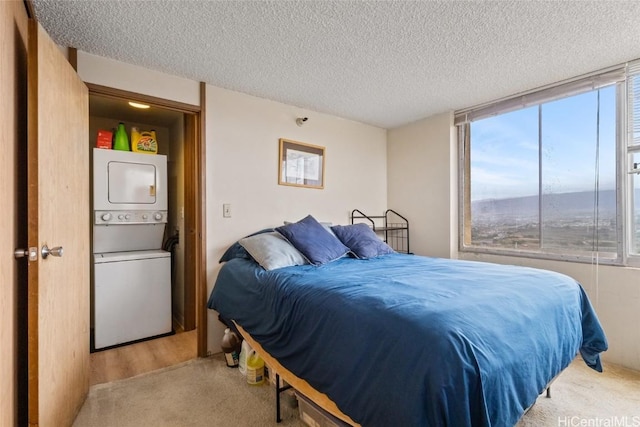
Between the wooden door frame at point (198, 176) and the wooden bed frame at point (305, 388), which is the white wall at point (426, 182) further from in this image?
the wooden door frame at point (198, 176)

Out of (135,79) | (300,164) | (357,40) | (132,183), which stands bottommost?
(132,183)

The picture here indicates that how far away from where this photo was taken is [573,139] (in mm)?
2539

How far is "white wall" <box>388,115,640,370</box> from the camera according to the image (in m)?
2.22

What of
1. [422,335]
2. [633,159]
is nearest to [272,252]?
[422,335]

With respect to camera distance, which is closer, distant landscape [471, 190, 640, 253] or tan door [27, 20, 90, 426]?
tan door [27, 20, 90, 426]

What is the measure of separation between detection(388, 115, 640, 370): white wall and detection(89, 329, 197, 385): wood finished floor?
2.69 m

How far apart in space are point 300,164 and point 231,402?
2124mm

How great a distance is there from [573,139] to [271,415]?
3.15 metres

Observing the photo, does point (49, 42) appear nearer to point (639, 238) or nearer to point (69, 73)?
point (69, 73)

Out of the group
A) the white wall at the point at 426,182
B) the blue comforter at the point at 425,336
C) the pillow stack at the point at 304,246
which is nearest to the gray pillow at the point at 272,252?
the pillow stack at the point at 304,246

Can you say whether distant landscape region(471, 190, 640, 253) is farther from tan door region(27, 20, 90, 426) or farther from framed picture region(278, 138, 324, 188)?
tan door region(27, 20, 90, 426)

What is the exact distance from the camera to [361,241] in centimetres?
271

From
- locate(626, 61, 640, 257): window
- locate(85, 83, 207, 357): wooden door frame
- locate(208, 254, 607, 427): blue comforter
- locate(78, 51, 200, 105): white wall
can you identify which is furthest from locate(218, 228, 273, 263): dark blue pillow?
locate(626, 61, 640, 257): window

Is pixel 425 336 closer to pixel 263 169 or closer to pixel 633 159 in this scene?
pixel 263 169
